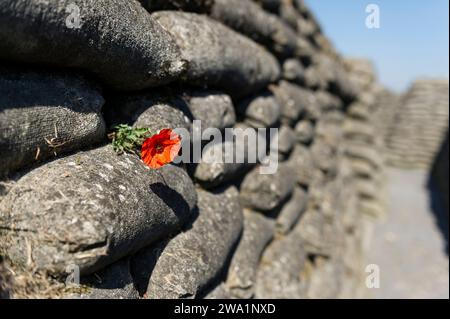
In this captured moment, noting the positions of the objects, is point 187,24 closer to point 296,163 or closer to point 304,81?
point 296,163

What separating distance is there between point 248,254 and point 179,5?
2.37 metres

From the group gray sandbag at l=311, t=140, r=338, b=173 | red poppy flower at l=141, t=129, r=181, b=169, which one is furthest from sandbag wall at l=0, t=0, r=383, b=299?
gray sandbag at l=311, t=140, r=338, b=173

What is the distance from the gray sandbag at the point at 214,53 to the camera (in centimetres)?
320

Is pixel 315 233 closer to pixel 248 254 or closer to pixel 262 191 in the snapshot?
pixel 262 191

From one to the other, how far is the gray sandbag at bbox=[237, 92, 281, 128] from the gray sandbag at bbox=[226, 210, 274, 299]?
103 centimetres

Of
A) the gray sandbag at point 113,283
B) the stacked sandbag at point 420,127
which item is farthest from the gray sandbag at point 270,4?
the stacked sandbag at point 420,127

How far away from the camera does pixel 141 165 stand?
2.63 metres

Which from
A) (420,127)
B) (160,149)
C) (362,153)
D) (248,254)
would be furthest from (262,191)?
(420,127)

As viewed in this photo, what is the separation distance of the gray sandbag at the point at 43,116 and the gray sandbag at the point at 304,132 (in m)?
4.00

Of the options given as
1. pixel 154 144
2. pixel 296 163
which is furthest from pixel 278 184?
pixel 154 144

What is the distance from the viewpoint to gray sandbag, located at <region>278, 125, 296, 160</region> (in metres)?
5.05

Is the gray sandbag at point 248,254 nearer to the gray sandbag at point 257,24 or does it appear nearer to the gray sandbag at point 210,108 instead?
the gray sandbag at point 210,108

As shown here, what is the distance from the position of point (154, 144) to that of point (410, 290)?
5296 mm

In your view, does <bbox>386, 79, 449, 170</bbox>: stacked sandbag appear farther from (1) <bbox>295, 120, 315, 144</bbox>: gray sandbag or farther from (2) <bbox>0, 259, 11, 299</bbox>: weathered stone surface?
(2) <bbox>0, 259, 11, 299</bbox>: weathered stone surface
